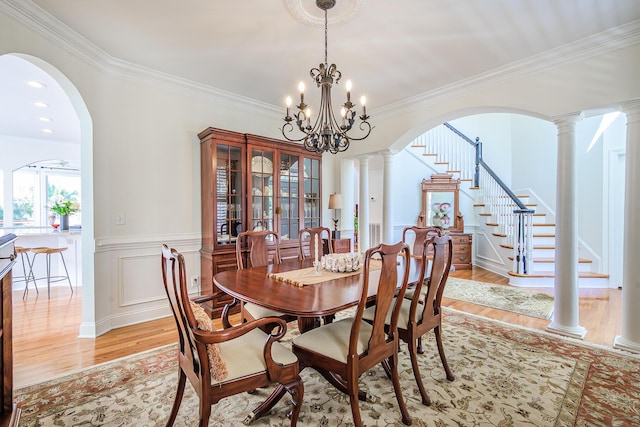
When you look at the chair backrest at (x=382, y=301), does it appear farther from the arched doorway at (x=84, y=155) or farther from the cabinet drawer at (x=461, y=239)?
the cabinet drawer at (x=461, y=239)

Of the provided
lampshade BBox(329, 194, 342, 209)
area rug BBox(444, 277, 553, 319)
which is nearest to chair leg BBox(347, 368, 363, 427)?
A: area rug BBox(444, 277, 553, 319)

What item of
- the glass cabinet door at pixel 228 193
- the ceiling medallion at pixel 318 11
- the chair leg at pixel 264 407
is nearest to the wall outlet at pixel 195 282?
the glass cabinet door at pixel 228 193

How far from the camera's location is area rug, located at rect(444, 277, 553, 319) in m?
3.60

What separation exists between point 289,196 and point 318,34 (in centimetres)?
201

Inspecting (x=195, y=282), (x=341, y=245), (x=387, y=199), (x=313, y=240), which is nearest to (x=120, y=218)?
(x=195, y=282)

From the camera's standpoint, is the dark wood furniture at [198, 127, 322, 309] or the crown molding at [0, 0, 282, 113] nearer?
the crown molding at [0, 0, 282, 113]

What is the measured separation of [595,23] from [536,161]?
4555mm

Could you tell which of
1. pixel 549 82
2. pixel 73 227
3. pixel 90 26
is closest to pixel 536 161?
pixel 549 82

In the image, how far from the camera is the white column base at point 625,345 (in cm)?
248

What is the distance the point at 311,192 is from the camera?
14.0 feet

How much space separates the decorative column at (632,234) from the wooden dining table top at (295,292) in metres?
1.85

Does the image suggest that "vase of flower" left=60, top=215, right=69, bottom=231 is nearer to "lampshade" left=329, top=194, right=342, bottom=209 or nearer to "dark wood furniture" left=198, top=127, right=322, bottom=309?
"dark wood furniture" left=198, top=127, right=322, bottom=309

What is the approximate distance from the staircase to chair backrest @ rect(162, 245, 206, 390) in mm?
4959

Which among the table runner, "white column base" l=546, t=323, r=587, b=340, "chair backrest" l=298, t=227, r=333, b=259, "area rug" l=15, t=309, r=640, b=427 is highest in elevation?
"chair backrest" l=298, t=227, r=333, b=259
